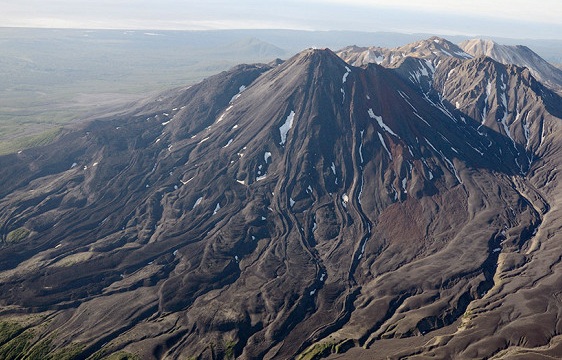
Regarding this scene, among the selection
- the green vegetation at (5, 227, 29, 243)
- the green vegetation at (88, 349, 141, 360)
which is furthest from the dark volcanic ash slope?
the green vegetation at (88, 349, 141, 360)

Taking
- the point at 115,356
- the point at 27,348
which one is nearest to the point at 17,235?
the point at 27,348

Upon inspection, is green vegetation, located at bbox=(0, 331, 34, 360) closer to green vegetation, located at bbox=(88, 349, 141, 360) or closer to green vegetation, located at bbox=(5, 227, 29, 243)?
green vegetation, located at bbox=(88, 349, 141, 360)

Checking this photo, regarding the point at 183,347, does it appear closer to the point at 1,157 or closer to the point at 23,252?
the point at 23,252

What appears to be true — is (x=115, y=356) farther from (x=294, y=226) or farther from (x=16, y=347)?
(x=294, y=226)

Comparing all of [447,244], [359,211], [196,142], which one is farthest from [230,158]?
[447,244]

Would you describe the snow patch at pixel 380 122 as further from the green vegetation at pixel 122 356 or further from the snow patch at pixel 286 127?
the green vegetation at pixel 122 356

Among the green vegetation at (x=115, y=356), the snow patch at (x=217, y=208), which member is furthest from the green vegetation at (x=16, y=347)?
the snow patch at (x=217, y=208)
